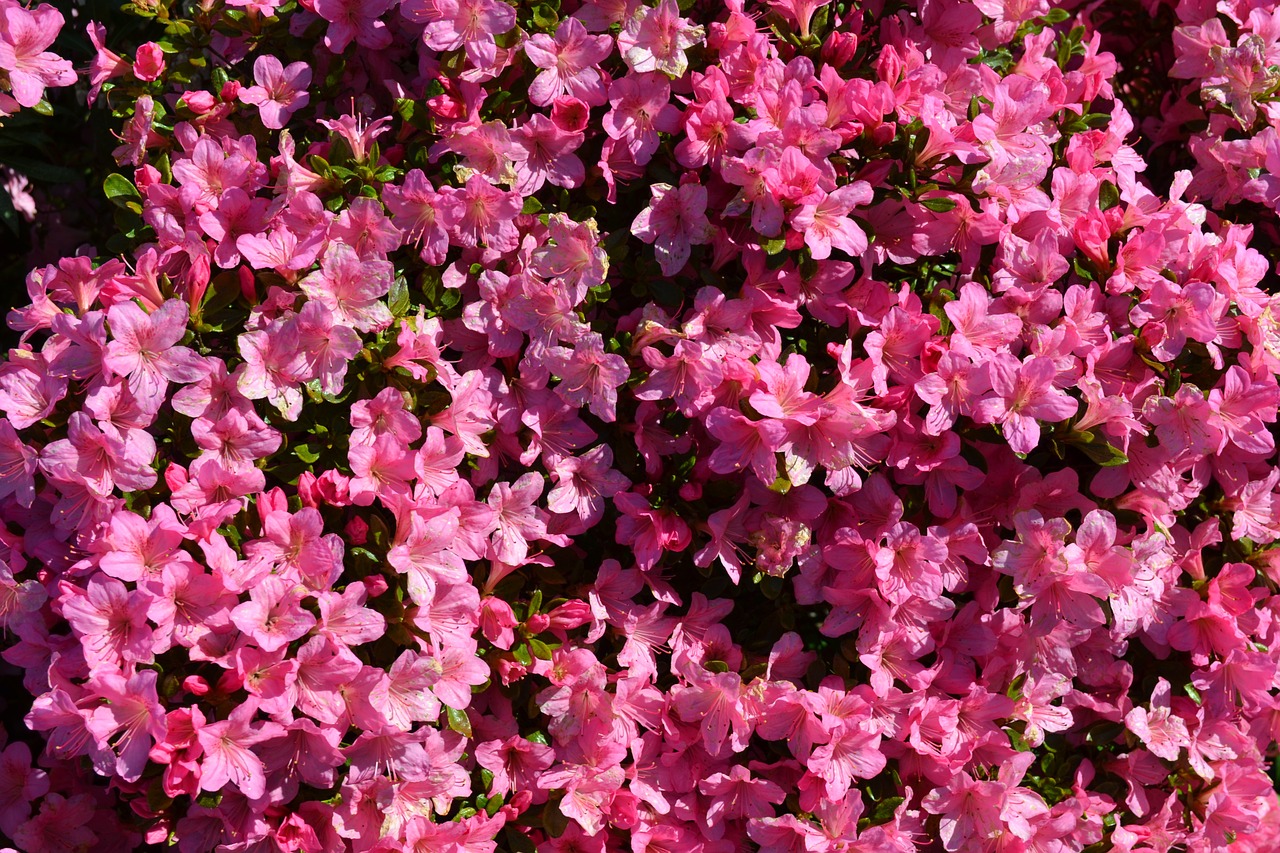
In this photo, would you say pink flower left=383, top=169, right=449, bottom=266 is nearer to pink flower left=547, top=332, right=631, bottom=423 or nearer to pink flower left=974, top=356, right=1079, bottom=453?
pink flower left=547, top=332, right=631, bottom=423

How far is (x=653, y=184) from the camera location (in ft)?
7.14

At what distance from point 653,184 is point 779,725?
3.56 feet

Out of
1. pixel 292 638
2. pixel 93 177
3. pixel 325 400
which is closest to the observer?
pixel 292 638

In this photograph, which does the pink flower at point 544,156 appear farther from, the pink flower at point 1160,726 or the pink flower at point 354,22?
the pink flower at point 1160,726

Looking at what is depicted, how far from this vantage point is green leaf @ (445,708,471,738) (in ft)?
6.68

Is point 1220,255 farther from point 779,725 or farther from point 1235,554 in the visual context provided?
point 779,725

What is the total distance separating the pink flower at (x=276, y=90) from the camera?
221cm

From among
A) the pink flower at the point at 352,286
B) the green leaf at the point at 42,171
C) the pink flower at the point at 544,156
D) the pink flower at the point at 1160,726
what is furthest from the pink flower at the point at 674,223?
the green leaf at the point at 42,171

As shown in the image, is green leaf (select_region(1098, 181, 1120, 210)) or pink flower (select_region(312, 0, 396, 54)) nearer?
pink flower (select_region(312, 0, 396, 54))

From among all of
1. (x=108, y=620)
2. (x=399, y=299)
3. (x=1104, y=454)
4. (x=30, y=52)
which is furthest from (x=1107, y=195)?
(x=30, y=52)

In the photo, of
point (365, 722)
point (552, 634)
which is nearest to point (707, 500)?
point (552, 634)

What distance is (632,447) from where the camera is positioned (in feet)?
7.39

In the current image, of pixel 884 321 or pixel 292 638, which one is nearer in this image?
pixel 292 638

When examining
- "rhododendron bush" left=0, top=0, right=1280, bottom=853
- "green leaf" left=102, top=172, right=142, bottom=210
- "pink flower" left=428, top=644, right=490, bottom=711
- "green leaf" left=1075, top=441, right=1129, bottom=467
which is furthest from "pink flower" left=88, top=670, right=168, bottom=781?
"green leaf" left=1075, top=441, right=1129, bottom=467
